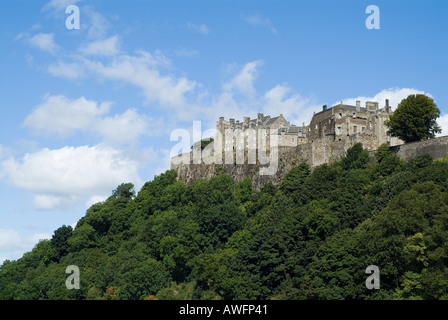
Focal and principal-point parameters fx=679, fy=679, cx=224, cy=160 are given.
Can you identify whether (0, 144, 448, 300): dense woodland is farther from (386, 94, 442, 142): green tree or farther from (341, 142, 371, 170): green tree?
(386, 94, 442, 142): green tree

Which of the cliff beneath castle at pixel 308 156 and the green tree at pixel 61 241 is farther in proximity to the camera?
the green tree at pixel 61 241

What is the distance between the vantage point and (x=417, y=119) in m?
69.9

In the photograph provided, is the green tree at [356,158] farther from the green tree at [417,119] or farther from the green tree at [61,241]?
the green tree at [61,241]

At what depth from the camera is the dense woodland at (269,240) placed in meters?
50.4

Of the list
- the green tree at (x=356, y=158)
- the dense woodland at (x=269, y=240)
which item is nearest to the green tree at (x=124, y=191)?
the dense woodland at (x=269, y=240)

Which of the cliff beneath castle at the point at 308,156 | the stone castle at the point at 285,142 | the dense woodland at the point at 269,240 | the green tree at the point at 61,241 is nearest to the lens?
the dense woodland at the point at 269,240

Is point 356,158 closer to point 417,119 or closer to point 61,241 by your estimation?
point 417,119

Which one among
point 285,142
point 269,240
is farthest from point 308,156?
point 269,240

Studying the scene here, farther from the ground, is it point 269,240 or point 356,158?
point 356,158

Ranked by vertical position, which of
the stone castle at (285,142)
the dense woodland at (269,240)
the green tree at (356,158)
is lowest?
the dense woodland at (269,240)

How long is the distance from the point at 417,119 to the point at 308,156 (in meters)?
13.1

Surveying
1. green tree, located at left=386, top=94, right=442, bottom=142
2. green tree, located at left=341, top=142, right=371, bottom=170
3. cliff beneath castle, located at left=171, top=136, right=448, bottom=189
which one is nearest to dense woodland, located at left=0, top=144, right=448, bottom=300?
green tree, located at left=341, top=142, right=371, bottom=170

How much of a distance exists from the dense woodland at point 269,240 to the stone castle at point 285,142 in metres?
2.27
